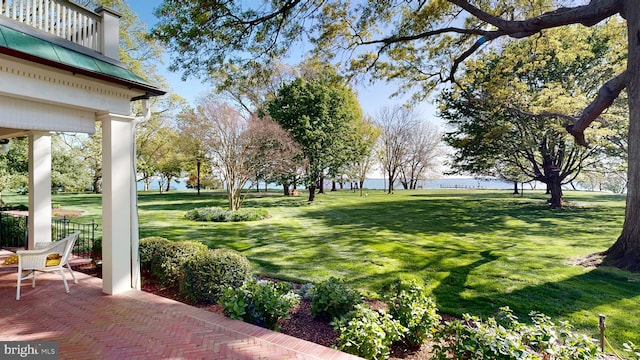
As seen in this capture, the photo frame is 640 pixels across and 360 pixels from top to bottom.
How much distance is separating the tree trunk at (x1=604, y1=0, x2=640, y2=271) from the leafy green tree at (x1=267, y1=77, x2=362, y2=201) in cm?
1514

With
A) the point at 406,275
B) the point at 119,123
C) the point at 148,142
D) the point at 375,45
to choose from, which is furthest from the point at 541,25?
the point at 148,142

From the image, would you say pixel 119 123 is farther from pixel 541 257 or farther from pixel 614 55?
pixel 614 55

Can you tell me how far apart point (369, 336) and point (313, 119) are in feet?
62.1

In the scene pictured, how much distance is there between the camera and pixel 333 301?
167 inches

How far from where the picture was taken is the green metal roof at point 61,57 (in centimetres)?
375

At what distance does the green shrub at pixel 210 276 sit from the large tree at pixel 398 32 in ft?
18.3

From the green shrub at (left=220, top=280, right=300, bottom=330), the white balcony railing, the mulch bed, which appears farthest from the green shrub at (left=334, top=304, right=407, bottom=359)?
the white balcony railing

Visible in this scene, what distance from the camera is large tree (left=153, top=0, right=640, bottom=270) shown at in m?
6.95

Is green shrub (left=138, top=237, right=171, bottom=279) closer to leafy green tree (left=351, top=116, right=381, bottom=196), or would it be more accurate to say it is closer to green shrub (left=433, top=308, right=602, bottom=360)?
green shrub (left=433, top=308, right=602, bottom=360)

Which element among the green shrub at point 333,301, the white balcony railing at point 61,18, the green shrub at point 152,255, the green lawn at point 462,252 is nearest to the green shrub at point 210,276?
the green shrub at point 152,255

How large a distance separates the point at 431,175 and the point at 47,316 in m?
43.8

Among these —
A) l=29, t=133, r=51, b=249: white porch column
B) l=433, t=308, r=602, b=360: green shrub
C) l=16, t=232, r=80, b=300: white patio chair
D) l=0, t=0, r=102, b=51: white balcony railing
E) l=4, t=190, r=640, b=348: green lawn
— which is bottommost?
l=4, t=190, r=640, b=348: green lawn

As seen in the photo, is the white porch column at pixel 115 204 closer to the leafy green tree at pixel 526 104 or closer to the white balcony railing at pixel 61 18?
the white balcony railing at pixel 61 18

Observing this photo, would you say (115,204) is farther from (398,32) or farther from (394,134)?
(394,134)
